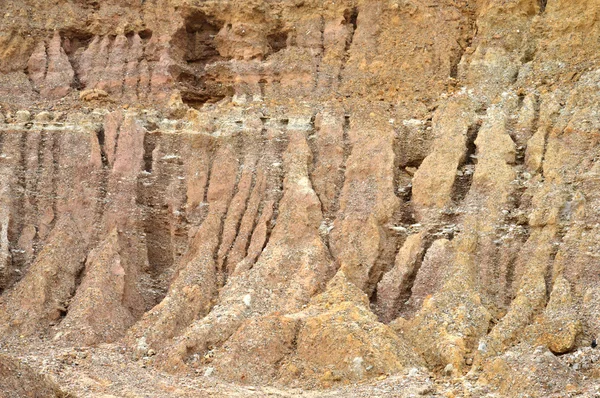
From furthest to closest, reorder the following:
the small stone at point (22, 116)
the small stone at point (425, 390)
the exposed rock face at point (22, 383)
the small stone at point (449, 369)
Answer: the small stone at point (22, 116), the exposed rock face at point (22, 383), the small stone at point (449, 369), the small stone at point (425, 390)

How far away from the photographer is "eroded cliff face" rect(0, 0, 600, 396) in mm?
24047

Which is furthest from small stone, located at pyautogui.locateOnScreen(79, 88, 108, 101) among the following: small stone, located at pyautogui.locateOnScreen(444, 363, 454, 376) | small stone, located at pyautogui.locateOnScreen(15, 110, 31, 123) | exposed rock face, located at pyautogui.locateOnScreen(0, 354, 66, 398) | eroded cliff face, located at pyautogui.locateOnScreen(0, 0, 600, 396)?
small stone, located at pyautogui.locateOnScreen(444, 363, 454, 376)

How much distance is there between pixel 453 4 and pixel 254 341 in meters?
16.4

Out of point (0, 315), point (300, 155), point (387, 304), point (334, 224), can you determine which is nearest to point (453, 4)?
point (300, 155)

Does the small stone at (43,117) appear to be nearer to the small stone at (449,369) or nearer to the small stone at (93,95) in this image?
the small stone at (93,95)

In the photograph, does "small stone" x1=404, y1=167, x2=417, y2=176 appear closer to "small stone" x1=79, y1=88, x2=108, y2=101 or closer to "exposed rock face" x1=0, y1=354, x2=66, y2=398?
"small stone" x1=79, y1=88, x2=108, y2=101

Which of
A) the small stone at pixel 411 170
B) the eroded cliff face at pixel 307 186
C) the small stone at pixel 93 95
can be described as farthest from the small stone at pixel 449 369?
the small stone at pixel 93 95

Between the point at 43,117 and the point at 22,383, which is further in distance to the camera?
the point at 43,117

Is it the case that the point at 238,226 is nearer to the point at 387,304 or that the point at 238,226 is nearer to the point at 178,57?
the point at 387,304

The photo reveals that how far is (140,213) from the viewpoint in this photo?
102 ft

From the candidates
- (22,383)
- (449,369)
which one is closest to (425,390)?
(449,369)

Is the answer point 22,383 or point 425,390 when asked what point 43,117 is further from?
point 425,390

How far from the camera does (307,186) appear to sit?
30.0 m

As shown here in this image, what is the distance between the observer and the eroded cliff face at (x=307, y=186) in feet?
78.9
